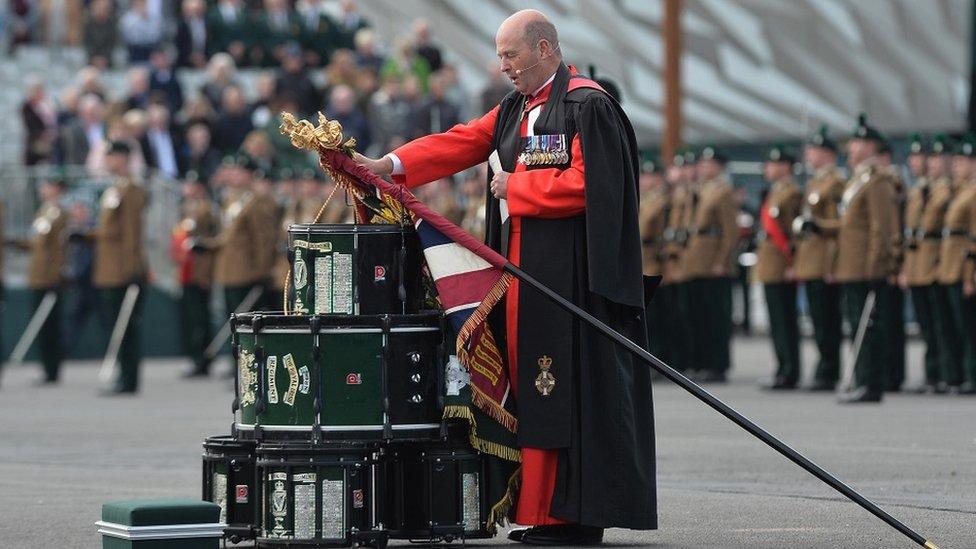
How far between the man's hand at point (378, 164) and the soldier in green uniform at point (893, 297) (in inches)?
380

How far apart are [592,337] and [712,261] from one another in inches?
487

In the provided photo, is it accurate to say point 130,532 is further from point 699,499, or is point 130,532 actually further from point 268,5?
point 268,5

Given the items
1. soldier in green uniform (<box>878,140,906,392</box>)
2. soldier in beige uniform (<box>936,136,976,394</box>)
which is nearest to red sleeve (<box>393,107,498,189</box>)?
soldier in green uniform (<box>878,140,906,392</box>)

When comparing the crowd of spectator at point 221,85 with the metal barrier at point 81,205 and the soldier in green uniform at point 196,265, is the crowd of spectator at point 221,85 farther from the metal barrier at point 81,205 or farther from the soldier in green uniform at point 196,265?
the metal barrier at point 81,205

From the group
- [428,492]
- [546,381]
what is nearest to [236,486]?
[428,492]

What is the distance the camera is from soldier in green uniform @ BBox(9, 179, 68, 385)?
22438 millimetres

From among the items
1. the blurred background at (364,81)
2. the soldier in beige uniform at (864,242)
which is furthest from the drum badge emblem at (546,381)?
the blurred background at (364,81)

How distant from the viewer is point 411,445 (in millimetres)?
9016

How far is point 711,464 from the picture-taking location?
12.8 metres

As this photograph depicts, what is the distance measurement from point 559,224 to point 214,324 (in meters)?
17.0

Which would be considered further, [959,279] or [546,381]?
[959,279]

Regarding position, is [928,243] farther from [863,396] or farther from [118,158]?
[118,158]

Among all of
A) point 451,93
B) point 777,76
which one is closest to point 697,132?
point 777,76

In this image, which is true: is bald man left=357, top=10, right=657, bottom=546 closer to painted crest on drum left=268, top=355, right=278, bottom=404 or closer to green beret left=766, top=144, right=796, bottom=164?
painted crest on drum left=268, top=355, right=278, bottom=404
